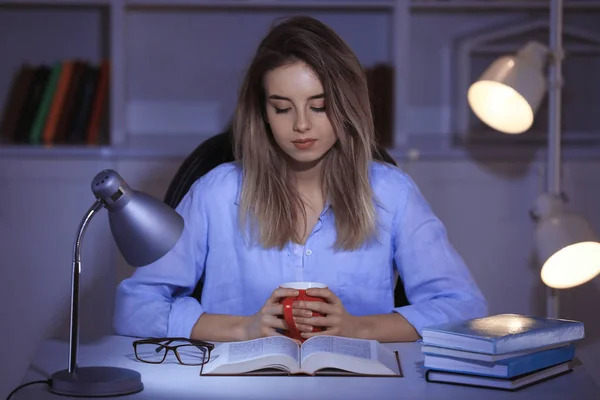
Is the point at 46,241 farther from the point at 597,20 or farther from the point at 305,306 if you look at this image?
the point at 597,20

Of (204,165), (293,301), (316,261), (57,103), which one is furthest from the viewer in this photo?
(57,103)

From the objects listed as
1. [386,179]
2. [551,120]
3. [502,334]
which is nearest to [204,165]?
[386,179]

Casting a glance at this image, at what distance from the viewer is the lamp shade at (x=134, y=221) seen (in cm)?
122

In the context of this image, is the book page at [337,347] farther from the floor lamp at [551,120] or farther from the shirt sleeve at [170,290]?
the floor lamp at [551,120]

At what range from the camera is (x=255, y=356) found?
4.62ft

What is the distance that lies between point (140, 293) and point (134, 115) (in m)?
1.49

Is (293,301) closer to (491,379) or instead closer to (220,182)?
(491,379)

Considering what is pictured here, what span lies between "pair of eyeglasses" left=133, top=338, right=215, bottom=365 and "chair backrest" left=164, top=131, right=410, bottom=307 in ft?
1.49

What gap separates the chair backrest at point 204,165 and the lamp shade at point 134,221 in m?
0.78

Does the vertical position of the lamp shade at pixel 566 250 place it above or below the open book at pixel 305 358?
above

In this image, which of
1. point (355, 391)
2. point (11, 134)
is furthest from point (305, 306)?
point (11, 134)

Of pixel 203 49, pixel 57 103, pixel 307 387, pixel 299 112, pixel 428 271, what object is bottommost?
pixel 307 387

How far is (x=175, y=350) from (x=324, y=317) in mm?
270

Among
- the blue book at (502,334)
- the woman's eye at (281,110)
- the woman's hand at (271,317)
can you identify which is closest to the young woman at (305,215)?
the woman's eye at (281,110)
